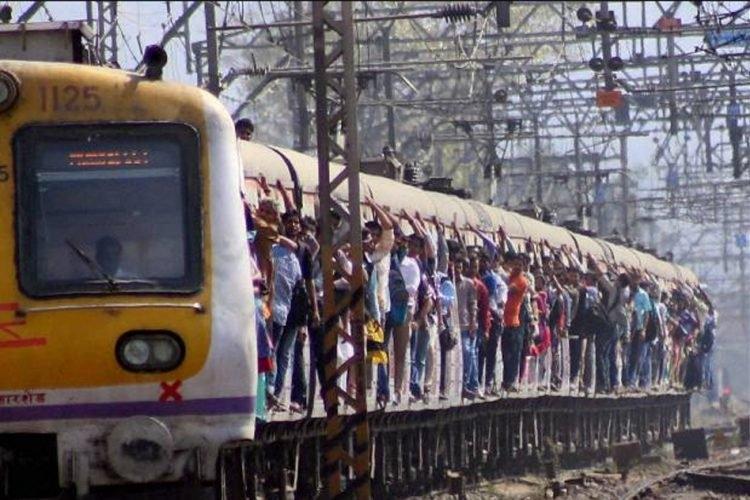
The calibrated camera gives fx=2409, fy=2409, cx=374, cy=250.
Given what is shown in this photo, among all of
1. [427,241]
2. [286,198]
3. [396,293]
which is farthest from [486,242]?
[286,198]

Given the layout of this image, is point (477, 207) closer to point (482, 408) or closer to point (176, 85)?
point (482, 408)

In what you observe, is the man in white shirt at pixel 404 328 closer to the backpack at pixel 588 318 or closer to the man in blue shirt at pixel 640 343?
the backpack at pixel 588 318

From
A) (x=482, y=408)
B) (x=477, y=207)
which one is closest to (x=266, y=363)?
(x=482, y=408)

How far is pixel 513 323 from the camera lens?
75.8 ft

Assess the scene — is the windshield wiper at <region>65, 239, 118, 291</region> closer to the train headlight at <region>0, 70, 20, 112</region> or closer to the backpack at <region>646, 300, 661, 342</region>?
the train headlight at <region>0, 70, 20, 112</region>

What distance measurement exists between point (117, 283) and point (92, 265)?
15cm

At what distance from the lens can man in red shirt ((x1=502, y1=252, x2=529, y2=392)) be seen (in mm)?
22875

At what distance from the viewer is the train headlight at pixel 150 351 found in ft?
36.8

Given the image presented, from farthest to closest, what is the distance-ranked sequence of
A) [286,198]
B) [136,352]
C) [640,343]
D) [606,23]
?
[640,343] → [606,23] → [286,198] → [136,352]

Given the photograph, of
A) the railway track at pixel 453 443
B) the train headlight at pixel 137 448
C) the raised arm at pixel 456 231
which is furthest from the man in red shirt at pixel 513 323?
the train headlight at pixel 137 448

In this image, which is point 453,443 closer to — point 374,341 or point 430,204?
point 430,204

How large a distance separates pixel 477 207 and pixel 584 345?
347 cm

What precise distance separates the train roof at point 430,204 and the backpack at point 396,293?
0.67 meters

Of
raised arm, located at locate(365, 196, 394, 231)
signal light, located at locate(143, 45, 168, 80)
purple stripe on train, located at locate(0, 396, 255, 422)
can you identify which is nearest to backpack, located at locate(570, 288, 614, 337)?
raised arm, located at locate(365, 196, 394, 231)
